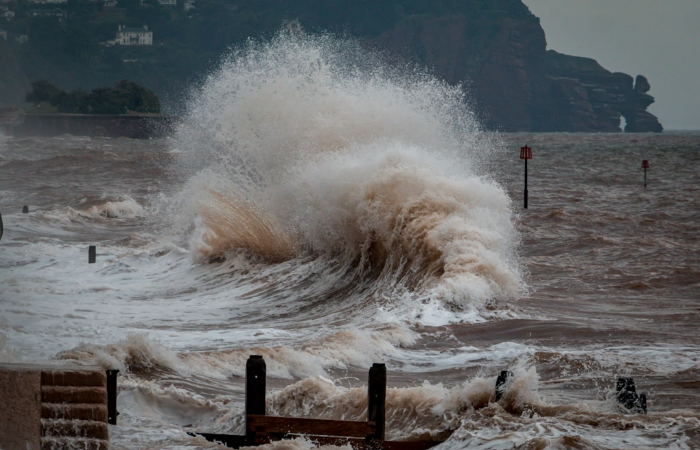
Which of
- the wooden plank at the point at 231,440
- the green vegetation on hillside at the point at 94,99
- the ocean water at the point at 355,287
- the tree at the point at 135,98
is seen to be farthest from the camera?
the tree at the point at 135,98

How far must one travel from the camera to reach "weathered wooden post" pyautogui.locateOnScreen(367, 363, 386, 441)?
19.4ft

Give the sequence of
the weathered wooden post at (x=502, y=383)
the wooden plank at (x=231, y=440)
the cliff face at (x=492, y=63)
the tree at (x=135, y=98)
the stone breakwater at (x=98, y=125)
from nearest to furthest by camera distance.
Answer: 1. the wooden plank at (x=231, y=440)
2. the weathered wooden post at (x=502, y=383)
3. the stone breakwater at (x=98, y=125)
4. the tree at (x=135, y=98)
5. the cliff face at (x=492, y=63)

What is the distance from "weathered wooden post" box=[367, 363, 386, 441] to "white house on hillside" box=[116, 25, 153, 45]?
17014 cm

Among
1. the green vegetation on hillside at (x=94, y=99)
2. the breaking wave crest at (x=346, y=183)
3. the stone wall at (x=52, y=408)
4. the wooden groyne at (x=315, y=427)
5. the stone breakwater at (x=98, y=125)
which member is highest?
the green vegetation on hillside at (x=94, y=99)

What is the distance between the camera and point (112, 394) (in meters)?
6.27

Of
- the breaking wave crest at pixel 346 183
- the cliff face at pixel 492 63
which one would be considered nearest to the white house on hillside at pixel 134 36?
the cliff face at pixel 492 63

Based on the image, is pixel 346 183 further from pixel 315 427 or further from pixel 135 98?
pixel 135 98

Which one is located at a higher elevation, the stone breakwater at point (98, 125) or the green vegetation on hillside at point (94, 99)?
the green vegetation on hillside at point (94, 99)

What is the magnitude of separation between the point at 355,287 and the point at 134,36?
170m

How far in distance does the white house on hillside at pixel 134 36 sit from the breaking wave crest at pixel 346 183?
155m

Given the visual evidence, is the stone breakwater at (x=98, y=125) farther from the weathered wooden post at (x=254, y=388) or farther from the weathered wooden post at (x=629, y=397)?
the weathered wooden post at (x=629, y=397)

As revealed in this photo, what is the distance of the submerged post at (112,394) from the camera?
6.19 m

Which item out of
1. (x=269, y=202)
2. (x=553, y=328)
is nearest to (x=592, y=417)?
(x=553, y=328)

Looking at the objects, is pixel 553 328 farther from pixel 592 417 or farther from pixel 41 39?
pixel 41 39
